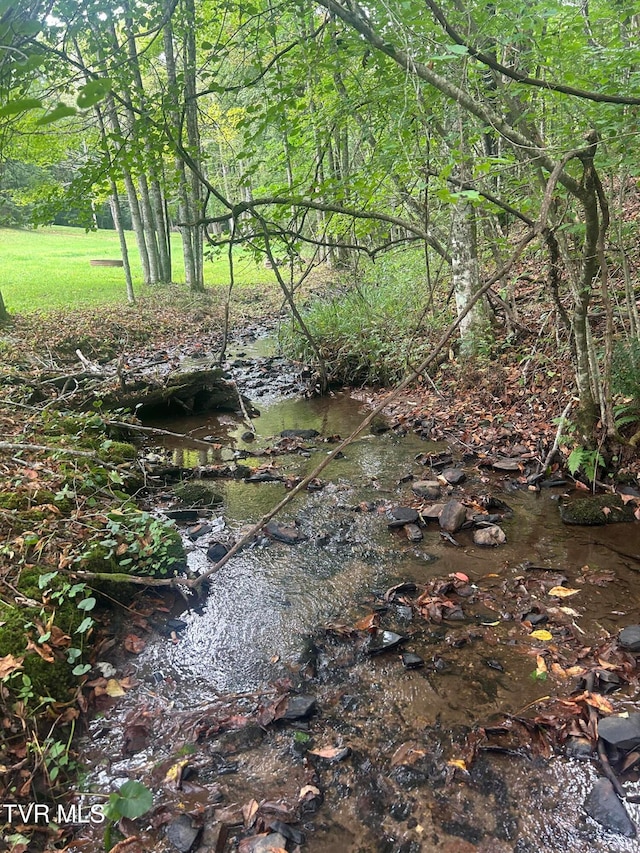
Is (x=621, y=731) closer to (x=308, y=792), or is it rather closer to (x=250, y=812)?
(x=308, y=792)

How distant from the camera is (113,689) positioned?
10.9 feet

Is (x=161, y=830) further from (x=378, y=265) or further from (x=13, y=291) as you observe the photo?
(x=13, y=291)

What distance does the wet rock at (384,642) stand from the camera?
3645mm

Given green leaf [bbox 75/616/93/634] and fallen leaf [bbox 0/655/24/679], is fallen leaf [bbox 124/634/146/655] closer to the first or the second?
green leaf [bbox 75/616/93/634]

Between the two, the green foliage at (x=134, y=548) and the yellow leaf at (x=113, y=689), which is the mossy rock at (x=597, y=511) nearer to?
the green foliage at (x=134, y=548)

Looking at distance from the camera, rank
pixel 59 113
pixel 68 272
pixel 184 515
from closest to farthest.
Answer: pixel 59 113 → pixel 184 515 → pixel 68 272

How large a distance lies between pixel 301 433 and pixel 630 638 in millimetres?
5476

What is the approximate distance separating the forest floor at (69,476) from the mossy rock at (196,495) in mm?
488

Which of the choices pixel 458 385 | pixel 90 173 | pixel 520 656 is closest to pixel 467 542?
pixel 520 656

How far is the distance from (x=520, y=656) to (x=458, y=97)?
5.05 meters

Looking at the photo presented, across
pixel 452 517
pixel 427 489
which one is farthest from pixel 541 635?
pixel 427 489

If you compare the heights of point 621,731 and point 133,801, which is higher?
point 133,801

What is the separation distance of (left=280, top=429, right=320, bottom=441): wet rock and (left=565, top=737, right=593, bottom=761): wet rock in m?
5.63

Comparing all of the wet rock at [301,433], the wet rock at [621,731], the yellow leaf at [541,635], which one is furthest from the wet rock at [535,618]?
the wet rock at [301,433]
